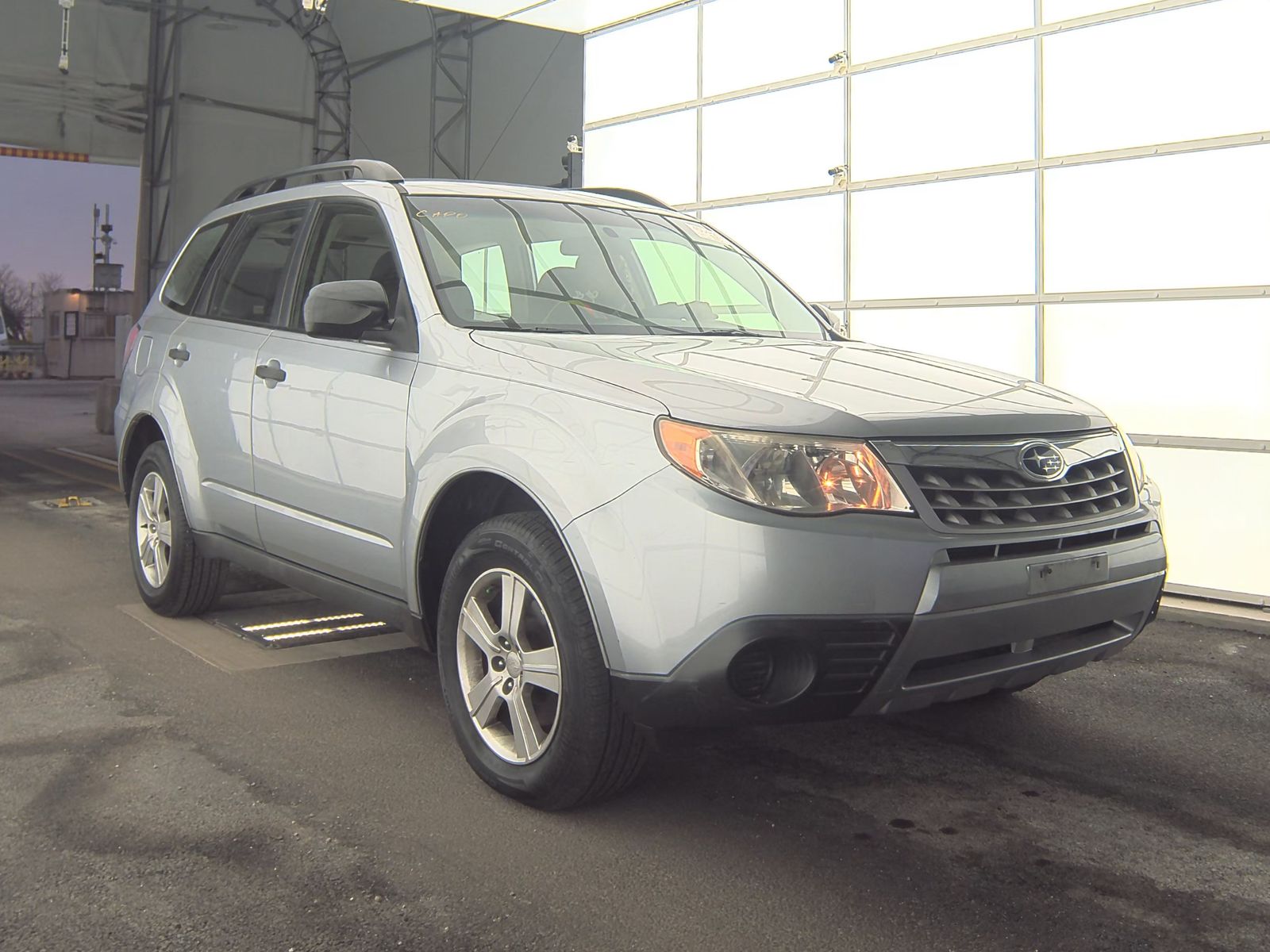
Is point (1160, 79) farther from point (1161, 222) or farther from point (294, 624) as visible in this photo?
point (294, 624)

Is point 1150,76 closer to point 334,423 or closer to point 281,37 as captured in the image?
point 334,423

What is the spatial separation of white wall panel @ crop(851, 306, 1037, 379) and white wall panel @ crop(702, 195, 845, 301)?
Answer: 43 centimetres

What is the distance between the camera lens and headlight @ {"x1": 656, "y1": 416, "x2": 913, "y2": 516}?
2936mm

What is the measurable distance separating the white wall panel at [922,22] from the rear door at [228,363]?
484 cm

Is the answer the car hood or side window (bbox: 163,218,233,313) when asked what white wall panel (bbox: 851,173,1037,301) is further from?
side window (bbox: 163,218,233,313)

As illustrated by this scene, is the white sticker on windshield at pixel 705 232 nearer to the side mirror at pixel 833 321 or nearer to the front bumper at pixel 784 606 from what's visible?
the side mirror at pixel 833 321

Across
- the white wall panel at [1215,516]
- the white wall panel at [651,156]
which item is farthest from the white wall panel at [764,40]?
the white wall panel at [1215,516]

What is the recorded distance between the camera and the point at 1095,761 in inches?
157

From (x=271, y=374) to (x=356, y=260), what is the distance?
0.52 metres

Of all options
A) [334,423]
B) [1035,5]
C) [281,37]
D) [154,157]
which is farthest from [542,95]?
[334,423]

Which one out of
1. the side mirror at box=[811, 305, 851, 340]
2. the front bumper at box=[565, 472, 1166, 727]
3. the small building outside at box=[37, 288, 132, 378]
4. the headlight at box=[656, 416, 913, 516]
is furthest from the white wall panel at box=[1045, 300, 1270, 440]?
the small building outside at box=[37, 288, 132, 378]

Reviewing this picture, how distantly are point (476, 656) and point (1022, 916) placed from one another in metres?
1.61

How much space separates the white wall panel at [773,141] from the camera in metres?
8.77

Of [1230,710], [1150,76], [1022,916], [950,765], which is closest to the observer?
[1022,916]
